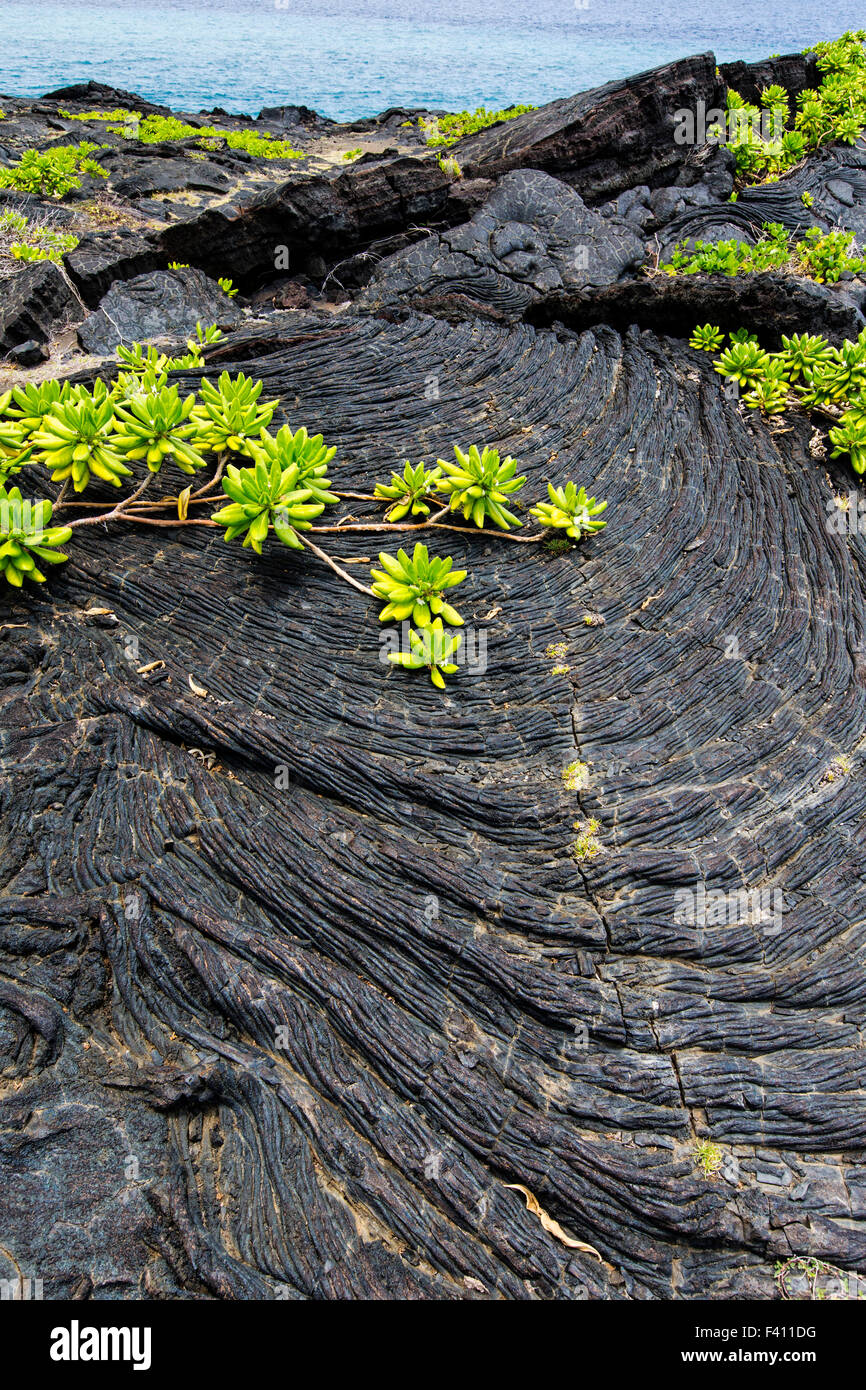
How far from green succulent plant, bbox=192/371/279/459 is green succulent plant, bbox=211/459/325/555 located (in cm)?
55

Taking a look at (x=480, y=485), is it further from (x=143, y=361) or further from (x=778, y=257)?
(x=778, y=257)

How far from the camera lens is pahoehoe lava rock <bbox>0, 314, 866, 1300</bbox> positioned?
3.01 meters

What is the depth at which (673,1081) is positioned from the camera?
334 centimetres

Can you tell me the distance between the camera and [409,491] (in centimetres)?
579

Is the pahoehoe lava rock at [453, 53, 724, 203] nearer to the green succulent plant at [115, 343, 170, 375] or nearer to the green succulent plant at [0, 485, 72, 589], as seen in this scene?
the green succulent plant at [115, 343, 170, 375]

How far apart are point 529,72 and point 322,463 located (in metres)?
28.2

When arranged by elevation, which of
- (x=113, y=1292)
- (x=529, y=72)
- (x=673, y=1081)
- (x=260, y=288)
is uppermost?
(x=529, y=72)

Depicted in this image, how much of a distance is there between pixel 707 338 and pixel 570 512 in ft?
11.2

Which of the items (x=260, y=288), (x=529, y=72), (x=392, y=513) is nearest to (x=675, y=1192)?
(x=392, y=513)

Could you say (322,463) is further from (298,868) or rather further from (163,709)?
(298,868)

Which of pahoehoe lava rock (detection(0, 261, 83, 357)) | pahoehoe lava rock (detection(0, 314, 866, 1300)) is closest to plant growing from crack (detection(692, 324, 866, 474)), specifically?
pahoehoe lava rock (detection(0, 314, 866, 1300))

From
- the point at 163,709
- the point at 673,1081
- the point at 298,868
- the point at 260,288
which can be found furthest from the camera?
the point at 260,288

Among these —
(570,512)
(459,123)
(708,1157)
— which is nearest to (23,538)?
(570,512)

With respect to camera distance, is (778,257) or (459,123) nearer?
(778,257)
